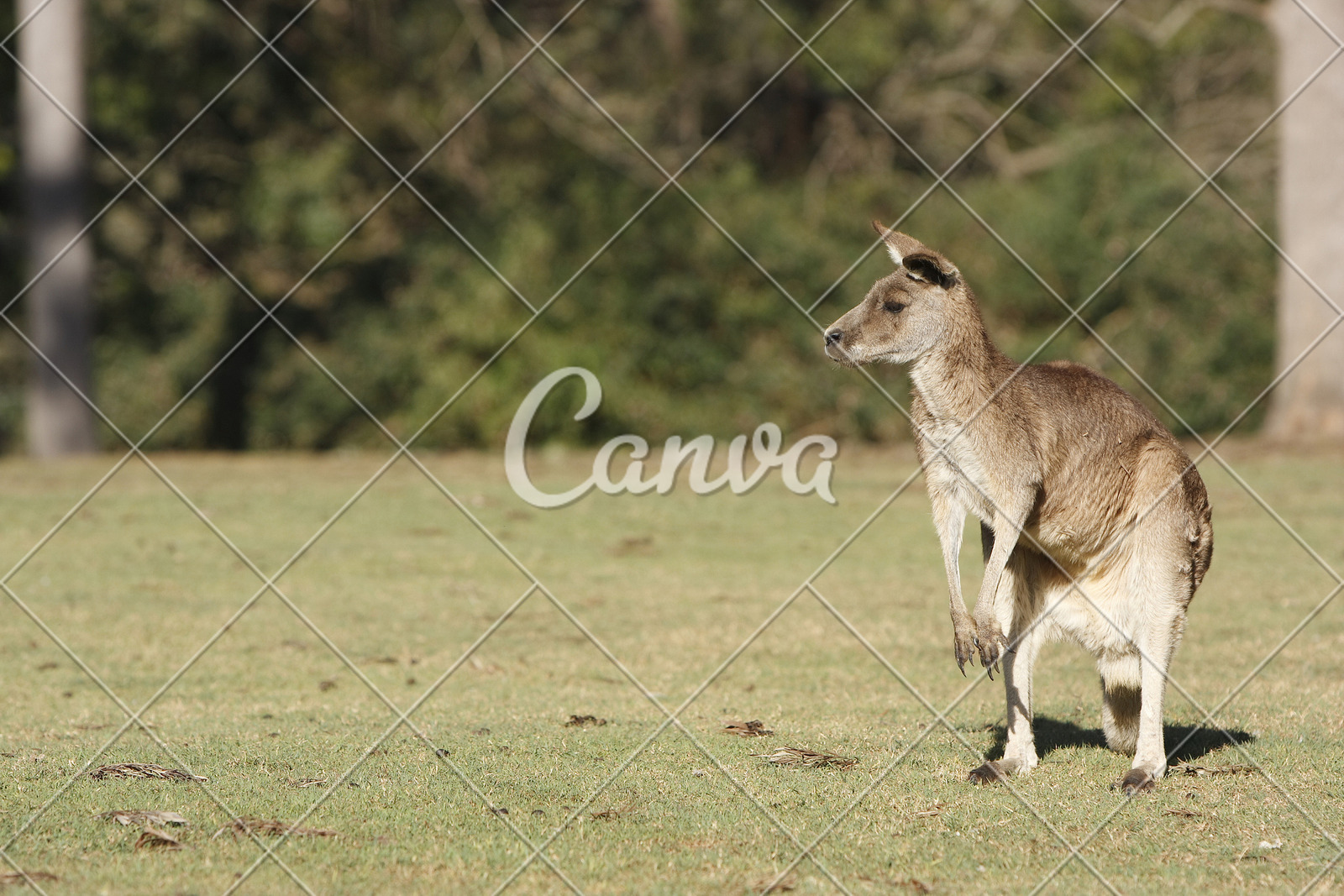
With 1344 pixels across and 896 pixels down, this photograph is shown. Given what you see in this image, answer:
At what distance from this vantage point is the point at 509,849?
500cm

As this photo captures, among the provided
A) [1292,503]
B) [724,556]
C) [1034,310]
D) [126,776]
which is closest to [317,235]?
[1034,310]

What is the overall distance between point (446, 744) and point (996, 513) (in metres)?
2.44

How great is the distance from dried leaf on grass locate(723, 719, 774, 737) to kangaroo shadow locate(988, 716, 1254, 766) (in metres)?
0.95

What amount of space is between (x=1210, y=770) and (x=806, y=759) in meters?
1.55

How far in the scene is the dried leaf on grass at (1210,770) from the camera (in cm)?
595

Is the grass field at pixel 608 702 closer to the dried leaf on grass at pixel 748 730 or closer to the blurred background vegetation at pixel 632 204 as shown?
the dried leaf on grass at pixel 748 730

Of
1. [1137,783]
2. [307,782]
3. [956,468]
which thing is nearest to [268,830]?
[307,782]

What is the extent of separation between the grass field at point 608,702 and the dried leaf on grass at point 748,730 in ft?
0.22

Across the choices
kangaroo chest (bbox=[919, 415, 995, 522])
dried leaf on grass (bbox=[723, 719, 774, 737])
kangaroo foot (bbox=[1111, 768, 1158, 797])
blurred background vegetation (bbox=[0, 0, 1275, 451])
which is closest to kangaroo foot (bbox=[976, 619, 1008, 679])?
kangaroo chest (bbox=[919, 415, 995, 522])

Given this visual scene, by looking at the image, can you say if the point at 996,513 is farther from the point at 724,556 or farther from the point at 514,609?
the point at 724,556

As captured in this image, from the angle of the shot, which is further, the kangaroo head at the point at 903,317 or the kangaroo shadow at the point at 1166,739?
the kangaroo shadow at the point at 1166,739

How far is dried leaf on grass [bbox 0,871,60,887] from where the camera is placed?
4.59m

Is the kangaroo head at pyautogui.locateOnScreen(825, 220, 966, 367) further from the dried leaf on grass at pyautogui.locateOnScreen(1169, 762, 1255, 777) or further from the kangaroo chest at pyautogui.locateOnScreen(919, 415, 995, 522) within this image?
the dried leaf on grass at pyautogui.locateOnScreen(1169, 762, 1255, 777)

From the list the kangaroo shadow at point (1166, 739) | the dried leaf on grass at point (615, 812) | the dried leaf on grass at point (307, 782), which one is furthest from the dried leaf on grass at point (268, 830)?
the kangaroo shadow at point (1166, 739)
